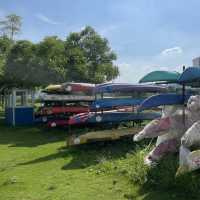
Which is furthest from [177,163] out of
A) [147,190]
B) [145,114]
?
[145,114]

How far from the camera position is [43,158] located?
9.98 metres

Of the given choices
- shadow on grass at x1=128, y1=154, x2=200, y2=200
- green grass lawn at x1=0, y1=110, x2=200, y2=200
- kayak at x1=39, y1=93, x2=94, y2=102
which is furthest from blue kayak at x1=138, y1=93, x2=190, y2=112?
kayak at x1=39, y1=93, x2=94, y2=102

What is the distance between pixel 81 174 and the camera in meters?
7.87

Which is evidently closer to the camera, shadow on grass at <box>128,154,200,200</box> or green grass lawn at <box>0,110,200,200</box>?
shadow on grass at <box>128,154,200,200</box>

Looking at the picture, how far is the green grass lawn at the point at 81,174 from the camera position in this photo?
6.34 meters

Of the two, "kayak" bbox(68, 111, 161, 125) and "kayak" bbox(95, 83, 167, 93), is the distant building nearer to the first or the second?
"kayak" bbox(95, 83, 167, 93)

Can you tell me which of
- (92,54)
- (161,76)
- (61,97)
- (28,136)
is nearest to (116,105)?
(61,97)

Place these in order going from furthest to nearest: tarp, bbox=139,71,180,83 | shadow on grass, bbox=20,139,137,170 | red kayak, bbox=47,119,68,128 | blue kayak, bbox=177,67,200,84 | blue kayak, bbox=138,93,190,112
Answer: red kayak, bbox=47,119,68,128, shadow on grass, bbox=20,139,137,170, tarp, bbox=139,71,180,83, blue kayak, bbox=138,93,190,112, blue kayak, bbox=177,67,200,84

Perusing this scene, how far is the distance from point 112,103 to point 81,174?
5.38m

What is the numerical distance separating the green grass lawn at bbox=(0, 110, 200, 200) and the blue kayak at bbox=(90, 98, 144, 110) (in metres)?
1.84

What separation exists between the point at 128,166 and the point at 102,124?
18.5 feet

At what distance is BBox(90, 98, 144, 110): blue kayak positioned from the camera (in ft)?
41.5

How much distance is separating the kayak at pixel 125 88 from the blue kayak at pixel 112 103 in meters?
0.34

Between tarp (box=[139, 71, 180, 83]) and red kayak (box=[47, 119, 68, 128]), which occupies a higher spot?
tarp (box=[139, 71, 180, 83])
